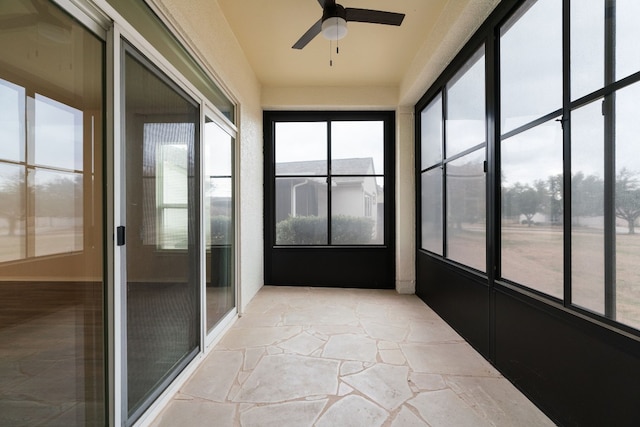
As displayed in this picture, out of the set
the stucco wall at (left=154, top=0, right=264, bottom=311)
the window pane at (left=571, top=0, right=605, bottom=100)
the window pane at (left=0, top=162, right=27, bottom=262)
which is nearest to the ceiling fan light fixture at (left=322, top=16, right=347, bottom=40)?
the stucco wall at (left=154, top=0, right=264, bottom=311)

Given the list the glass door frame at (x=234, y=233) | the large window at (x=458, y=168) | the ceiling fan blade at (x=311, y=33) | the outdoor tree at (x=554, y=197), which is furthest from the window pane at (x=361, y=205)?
the outdoor tree at (x=554, y=197)

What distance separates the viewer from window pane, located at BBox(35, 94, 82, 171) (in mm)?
1137

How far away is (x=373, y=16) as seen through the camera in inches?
92.9

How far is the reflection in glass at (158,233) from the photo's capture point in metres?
1.64

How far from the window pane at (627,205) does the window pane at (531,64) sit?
447 mm

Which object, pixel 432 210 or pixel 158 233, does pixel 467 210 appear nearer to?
pixel 432 210

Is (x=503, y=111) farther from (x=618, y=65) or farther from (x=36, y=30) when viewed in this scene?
(x=36, y=30)

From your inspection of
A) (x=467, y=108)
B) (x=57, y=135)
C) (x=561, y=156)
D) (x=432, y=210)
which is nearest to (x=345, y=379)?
(x=561, y=156)

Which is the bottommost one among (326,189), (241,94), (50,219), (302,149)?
(50,219)

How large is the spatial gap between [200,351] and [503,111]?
3.13m

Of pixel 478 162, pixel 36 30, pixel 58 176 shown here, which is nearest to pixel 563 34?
pixel 478 162

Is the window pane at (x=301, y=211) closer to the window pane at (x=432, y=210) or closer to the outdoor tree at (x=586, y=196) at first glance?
the window pane at (x=432, y=210)

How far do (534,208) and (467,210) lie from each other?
89cm

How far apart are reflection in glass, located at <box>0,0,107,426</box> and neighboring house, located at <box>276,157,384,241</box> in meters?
3.40
